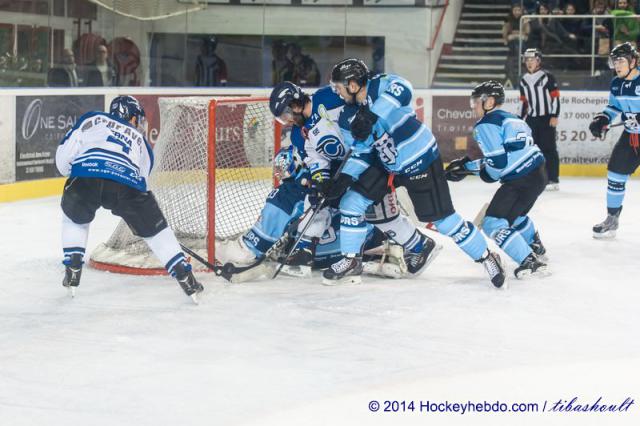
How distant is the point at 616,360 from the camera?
3768 millimetres

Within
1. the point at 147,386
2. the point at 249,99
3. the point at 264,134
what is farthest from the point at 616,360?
the point at 264,134

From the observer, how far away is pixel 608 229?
6.34m

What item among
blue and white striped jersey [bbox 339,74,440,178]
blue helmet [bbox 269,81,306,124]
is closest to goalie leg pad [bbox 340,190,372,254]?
blue and white striped jersey [bbox 339,74,440,178]

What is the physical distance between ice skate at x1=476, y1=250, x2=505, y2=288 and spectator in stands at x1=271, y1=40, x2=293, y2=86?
5.20 metres

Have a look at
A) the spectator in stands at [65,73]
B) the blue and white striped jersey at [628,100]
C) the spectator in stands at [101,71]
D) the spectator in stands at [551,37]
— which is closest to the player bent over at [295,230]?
the blue and white striped jersey at [628,100]

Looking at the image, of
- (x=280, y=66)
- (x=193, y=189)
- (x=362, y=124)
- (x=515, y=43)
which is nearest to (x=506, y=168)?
(x=362, y=124)

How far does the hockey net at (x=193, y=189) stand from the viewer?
5250 millimetres

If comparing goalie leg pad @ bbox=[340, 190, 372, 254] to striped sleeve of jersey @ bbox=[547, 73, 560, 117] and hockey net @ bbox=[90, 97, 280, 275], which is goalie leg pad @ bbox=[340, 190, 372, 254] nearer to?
hockey net @ bbox=[90, 97, 280, 275]

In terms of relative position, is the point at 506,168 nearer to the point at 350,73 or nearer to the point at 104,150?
the point at 350,73

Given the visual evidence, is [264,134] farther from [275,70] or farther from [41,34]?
[275,70]

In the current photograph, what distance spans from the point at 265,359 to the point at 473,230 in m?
1.37

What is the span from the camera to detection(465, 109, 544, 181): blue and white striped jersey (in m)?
4.93

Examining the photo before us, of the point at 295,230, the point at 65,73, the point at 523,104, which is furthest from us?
the point at 523,104

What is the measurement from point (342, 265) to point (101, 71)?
4.40 m
